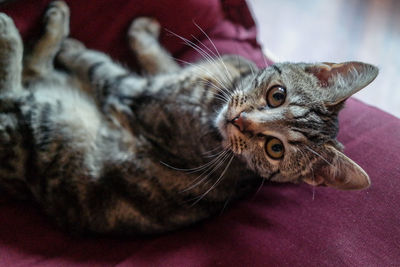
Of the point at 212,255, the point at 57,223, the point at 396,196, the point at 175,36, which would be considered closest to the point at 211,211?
the point at 212,255

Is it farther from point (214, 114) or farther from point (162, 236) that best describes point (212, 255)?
point (214, 114)

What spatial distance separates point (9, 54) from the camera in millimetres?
1659

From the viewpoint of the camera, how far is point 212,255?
1506mm

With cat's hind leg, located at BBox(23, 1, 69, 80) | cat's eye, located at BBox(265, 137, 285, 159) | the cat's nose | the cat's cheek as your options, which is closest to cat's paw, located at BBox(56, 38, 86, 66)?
cat's hind leg, located at BBox(23, 1, 69, 80)

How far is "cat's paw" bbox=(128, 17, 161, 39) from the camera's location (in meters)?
2.00

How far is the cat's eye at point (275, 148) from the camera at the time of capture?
1507mm

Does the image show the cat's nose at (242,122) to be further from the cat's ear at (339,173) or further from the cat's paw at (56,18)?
the cat's paw at (56,18)

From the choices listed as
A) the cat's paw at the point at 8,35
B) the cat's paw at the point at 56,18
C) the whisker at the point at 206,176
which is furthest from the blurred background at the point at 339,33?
the cat's paw at the point at 8,35

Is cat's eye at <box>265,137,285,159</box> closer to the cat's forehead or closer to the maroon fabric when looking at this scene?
Answer: the cat's forehead

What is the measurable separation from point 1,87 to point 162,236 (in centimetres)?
96

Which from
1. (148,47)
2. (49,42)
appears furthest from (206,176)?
(49,42)

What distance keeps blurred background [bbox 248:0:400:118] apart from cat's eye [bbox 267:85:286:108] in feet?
4.93

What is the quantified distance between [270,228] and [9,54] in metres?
1.38

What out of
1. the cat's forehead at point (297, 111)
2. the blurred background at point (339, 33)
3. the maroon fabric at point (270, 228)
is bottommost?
the maroon fabric at point (270, 228)
